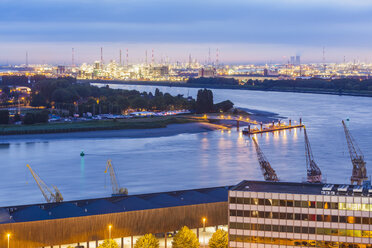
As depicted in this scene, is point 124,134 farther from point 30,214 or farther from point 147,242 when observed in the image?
point 147,242

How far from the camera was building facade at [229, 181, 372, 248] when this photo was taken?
7.10 metres

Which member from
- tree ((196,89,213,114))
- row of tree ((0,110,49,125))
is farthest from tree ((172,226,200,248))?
tree ((196,89,213,114))

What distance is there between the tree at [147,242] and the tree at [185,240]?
258 millimetres

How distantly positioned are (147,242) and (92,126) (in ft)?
54.5

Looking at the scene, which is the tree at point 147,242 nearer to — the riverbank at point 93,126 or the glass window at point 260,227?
the glass window at point 260,227

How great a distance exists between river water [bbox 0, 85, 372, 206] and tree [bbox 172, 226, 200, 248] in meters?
A: 4.49

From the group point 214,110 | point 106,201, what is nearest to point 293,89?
point 214,110

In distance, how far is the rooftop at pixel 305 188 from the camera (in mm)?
7273

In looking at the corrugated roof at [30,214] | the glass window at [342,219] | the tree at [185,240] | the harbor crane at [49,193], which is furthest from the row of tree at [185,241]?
the harbor crane at [49,193]

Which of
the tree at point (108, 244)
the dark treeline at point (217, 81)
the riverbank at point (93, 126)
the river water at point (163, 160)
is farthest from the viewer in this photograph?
the dark treeline at point (217, 81)

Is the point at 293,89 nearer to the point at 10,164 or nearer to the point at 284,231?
the point at 10,164

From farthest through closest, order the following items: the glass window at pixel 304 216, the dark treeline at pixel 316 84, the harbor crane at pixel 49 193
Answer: the dark treeline at pixel 316 84 < the harbor crane at pixel 49 193 < the glass window at pixel 304 216

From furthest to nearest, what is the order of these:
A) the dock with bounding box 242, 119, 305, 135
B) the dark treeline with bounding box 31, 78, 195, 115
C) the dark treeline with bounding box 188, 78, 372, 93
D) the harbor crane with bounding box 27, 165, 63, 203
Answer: the dark treeline with bounding box 188, 78, 372, 93, the dark treeline with bounding box 31, 78, 195, 115, the dock with bounding box 242, 119, 305, 135, the harbor crane with bounding box 27, 165, 63, 203

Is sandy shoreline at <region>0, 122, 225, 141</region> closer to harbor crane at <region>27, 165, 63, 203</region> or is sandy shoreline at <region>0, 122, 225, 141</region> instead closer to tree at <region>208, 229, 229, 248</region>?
harbor crane at <region>27, 165, 63, 203</region>
